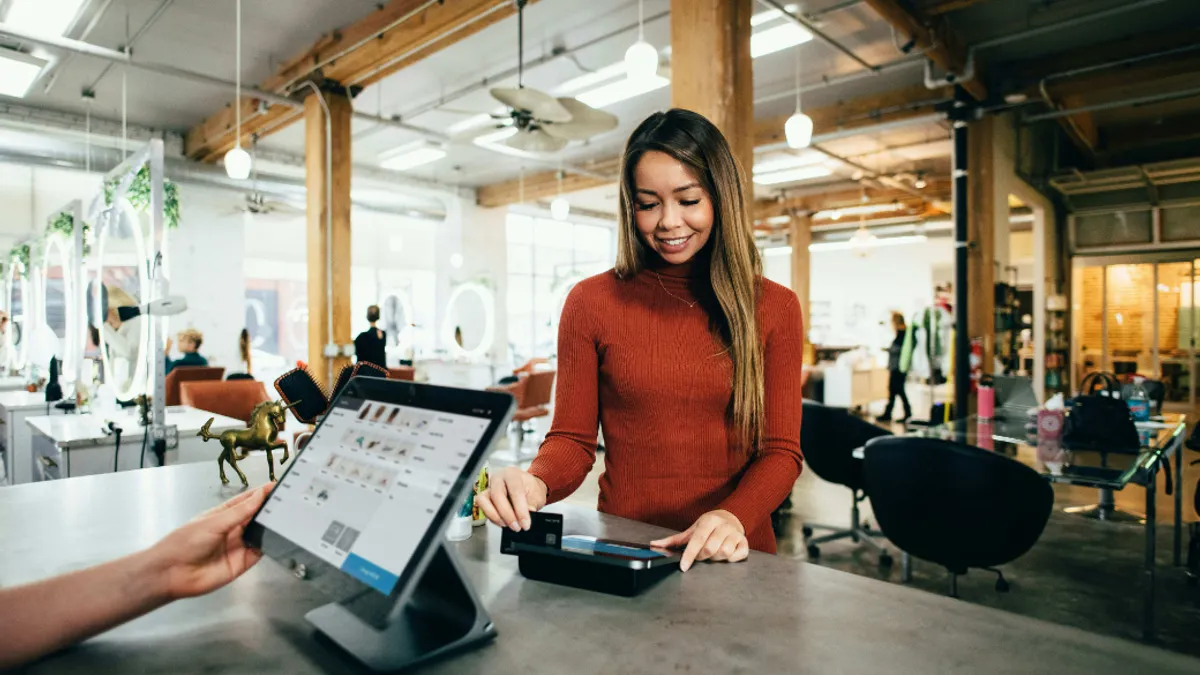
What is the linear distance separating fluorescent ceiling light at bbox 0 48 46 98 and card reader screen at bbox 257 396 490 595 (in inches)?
271

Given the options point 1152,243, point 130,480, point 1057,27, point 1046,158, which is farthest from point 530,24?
point 1152,243

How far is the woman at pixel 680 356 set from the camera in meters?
1.26

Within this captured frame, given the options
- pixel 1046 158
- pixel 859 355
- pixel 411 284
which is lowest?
pixel 859 355

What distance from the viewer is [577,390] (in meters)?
1.36

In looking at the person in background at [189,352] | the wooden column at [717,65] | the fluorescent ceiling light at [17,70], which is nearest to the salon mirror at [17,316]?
the person in background at [189,352]

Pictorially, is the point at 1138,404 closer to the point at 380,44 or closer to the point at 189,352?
the point at 380,44

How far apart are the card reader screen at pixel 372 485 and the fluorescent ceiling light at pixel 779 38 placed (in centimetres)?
546

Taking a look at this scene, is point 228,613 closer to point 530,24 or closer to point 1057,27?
point 530,24

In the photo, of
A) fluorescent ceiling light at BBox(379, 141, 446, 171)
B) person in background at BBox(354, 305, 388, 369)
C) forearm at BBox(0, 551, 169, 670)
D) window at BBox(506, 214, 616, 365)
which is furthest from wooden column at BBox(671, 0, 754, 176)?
window at BBox(506, 214, 616, 365)

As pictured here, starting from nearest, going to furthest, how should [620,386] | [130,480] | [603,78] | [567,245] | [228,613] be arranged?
[228,613] → [620,386] → [130,480] → [603,78] → [567,245]

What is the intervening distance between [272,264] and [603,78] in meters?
9.26

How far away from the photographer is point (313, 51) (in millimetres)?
6234

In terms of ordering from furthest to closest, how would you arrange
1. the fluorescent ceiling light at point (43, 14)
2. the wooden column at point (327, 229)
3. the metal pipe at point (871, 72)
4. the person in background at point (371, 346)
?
1. the wooden column at point (327, 229)
2. the metal pipe at point (871, 72)
3. the fluorescent ceiling light at point (43, 14)
4. the person in background at point (371, 346)

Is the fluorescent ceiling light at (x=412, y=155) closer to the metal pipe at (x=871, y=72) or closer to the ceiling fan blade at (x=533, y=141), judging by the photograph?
the ceiling fan blade at (x=533, y=141)
